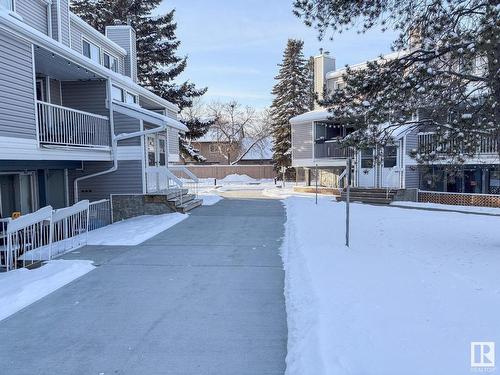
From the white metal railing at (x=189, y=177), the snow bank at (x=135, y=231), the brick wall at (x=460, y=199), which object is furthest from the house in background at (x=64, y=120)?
the brick wall at (x=460, y=199)

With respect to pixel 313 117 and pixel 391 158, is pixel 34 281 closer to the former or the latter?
pixel 391 158

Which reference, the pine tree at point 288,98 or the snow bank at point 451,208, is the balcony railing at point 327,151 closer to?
the snow bank at point 451,208

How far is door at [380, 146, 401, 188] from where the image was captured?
1912cm

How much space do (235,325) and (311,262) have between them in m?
2.68

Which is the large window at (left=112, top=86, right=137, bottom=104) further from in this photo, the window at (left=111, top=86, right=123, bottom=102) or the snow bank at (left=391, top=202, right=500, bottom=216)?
the snow bank at (left=391, top=202, right=500, bottom=216)

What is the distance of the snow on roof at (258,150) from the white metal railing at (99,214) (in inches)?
1450

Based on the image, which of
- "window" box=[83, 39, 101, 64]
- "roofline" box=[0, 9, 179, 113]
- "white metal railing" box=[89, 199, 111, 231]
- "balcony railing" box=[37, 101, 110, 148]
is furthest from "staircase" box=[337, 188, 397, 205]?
"window" box=[83, 39, 101, 64]

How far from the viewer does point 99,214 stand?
524 inches

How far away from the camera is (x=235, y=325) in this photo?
4496mm

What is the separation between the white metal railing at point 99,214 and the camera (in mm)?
12625

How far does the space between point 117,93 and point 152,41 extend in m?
13.6

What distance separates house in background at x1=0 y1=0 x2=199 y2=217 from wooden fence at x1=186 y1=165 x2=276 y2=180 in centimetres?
2431

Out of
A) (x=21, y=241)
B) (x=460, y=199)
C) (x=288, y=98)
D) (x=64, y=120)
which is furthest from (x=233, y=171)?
(x=21, y=241)

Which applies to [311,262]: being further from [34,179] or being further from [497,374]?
[34,179]
